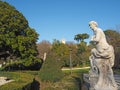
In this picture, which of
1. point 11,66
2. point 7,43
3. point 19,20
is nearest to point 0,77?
point 7,43

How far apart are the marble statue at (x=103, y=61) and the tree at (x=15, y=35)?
29.1 meters

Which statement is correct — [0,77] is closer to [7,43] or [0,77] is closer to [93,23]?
[7,43]

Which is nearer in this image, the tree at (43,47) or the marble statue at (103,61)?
the marble statue at (103,61)

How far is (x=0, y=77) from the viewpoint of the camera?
3058 centimetres

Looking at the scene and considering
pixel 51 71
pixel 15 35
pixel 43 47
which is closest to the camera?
pixel 51 71

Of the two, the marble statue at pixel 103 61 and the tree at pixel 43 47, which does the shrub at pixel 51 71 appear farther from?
the tree at pixel 43 47

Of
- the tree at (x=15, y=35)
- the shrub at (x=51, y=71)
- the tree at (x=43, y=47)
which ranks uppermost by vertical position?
the tree at (x=43, y=47)

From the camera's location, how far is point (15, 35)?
42156 millimetres

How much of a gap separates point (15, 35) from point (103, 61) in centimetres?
3176

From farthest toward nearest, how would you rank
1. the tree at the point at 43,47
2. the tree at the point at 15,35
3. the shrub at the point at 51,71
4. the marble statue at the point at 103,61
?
the tree at the point at 43,47 → the tree at the point at 15,35 → the shrub at the point at 51,71 → the marble statue at the point at 103,61

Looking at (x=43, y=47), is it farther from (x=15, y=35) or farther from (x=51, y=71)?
(x=51, y=71)

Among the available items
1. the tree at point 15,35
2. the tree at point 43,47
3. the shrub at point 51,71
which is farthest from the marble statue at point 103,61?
the tree at point 43,47

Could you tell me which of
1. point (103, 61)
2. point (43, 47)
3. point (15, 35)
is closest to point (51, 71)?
point (103, 61)

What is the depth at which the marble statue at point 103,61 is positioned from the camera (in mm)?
11188
